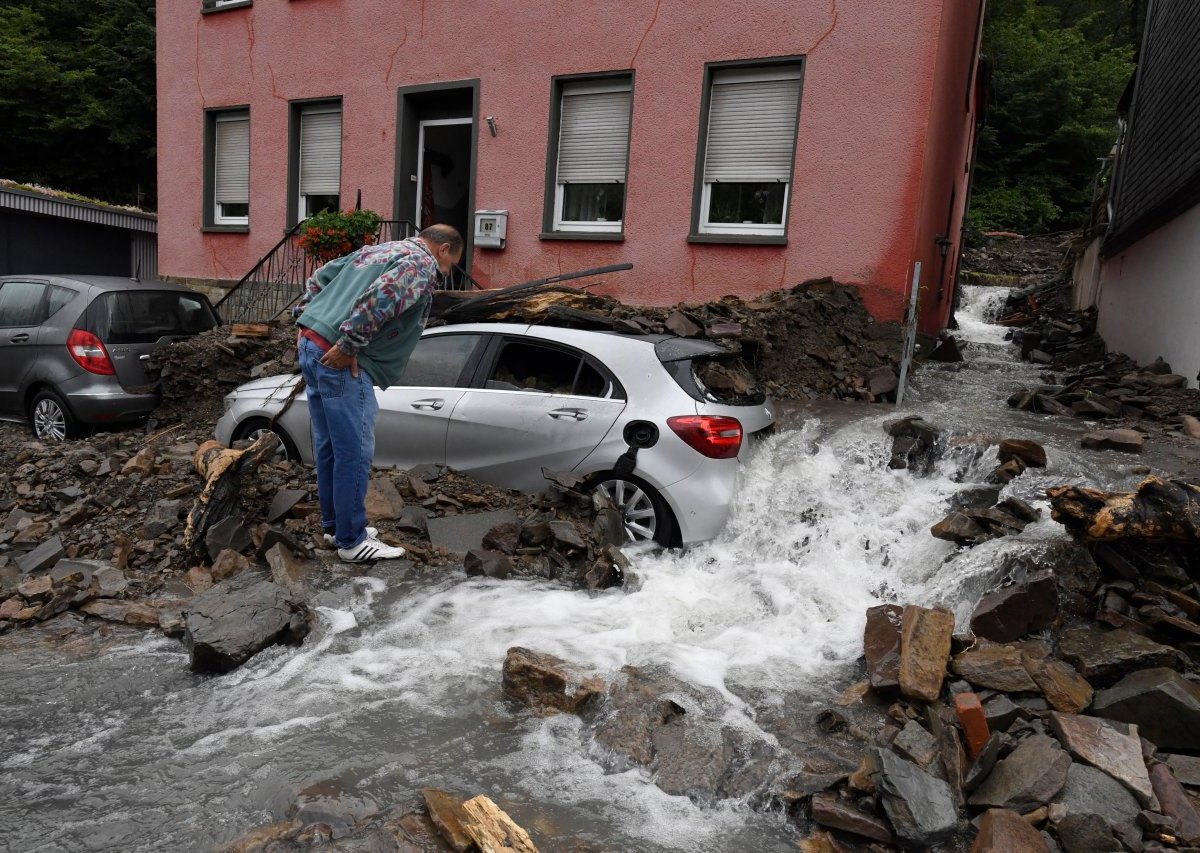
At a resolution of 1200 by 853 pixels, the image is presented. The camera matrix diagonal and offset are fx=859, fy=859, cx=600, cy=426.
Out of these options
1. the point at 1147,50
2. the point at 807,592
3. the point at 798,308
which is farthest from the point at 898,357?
the point at 1147,50

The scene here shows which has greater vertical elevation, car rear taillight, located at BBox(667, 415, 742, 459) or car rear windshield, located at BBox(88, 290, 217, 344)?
car rear windshield, located at BBox(88, 290, 217, 344)

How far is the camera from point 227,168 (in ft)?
44.8

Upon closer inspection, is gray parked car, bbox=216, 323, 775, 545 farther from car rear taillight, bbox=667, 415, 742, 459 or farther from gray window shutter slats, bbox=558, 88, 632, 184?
gray window shutter slats, bbox=558, 88, 632, 184

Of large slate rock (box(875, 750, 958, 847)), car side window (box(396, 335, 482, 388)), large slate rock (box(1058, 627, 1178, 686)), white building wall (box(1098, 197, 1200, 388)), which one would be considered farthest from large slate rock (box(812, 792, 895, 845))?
white building wall (box(1098, 197, 1200, 388))

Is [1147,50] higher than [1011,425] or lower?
higher

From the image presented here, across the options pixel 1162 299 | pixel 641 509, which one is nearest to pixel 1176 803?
pixel 641 509

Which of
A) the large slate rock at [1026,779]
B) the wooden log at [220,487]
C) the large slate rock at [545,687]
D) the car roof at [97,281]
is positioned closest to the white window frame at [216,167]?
the car roof at [97,281]

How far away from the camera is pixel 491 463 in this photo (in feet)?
20.2

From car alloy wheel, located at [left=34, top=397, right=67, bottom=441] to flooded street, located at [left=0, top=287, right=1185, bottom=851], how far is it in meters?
4.70

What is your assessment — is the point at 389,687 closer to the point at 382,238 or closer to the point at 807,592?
the point at 807,592

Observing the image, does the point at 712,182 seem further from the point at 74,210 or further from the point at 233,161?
the point at 74,210

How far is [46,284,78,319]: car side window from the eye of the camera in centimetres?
854

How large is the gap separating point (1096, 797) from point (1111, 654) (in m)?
1.08

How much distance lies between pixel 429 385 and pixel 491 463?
78 centimetres
